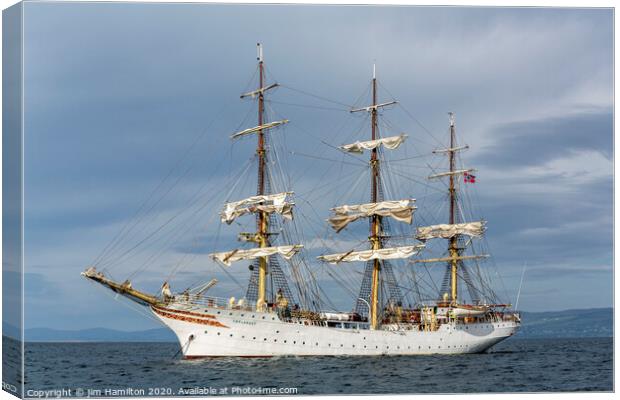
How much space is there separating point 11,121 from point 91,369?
1296 cm

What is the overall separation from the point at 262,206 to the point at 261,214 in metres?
1.16

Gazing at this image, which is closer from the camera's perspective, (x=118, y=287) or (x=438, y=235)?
(x=118, y=287)

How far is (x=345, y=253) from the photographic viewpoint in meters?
52.8

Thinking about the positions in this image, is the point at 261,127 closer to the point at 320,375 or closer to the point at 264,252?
the point at 264,252

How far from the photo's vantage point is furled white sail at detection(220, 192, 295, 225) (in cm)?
4588

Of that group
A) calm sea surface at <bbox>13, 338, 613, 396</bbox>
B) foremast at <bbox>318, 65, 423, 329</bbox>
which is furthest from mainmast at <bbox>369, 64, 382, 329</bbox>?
calm sea surface at <bbox>13, 338, 613, 396</bbox>

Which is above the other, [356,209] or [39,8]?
[39,8]

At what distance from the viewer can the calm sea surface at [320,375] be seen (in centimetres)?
3491

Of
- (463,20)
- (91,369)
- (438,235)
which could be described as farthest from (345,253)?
(463,20)

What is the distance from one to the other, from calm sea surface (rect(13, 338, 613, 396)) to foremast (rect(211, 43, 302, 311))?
452 cm

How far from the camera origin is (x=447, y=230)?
201ft

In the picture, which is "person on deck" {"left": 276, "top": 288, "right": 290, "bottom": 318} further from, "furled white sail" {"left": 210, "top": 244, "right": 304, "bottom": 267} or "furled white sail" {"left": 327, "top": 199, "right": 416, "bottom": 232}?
"furled white sail" {"left": 327, "top": 199, "right": 416, "bottom": 232}

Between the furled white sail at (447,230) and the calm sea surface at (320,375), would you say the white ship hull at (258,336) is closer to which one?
the calm sea surface at (320,375)

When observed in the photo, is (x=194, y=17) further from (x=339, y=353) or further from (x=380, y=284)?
(x=380, y=284)
